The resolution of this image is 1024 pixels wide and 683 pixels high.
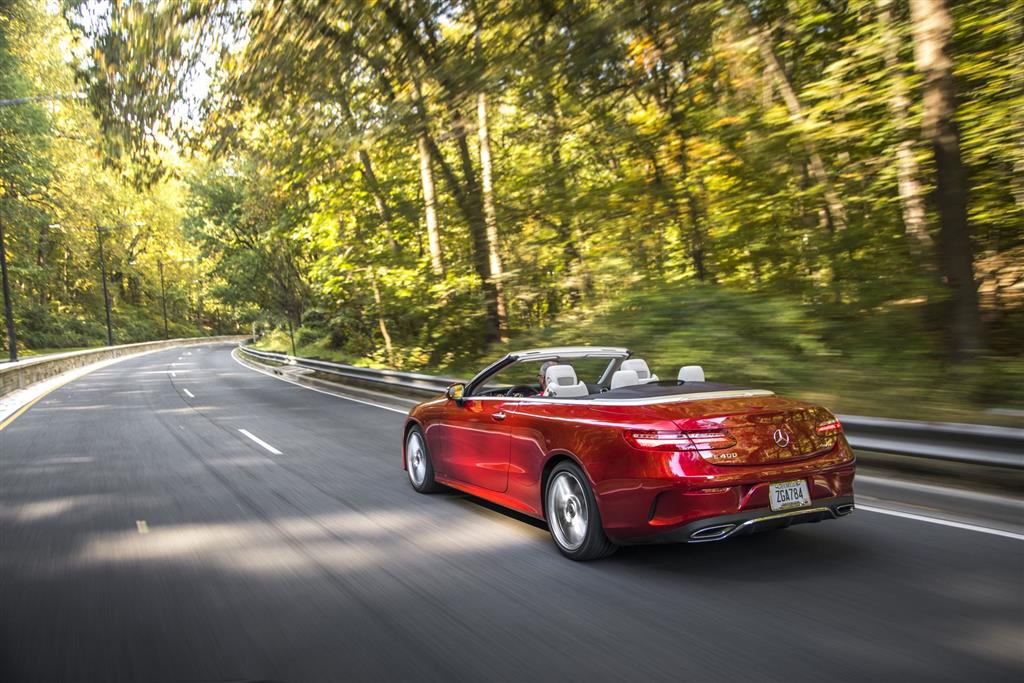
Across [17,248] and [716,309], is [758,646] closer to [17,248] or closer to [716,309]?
[716,309]

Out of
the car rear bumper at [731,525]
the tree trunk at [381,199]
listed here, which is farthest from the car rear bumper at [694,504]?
the tree trunk at [381,199]

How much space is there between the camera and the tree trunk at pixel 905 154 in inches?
413

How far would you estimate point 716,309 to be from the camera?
11.8m

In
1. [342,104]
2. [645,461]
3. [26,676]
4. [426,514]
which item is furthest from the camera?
[342,104]

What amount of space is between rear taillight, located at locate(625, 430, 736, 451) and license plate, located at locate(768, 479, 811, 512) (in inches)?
14.6

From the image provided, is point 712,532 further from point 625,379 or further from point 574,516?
point 625,379

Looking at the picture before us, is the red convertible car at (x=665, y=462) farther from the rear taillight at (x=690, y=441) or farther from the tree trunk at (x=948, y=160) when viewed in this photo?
the tree trunk at (x=948, y=160)

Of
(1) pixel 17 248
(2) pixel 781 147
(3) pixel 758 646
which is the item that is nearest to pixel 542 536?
(3) pixel 758 646

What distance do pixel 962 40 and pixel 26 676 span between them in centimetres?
1245

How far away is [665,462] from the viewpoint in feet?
14.7

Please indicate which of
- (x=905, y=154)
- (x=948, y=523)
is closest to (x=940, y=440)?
(x=948, y=523)

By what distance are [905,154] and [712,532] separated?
8568mm

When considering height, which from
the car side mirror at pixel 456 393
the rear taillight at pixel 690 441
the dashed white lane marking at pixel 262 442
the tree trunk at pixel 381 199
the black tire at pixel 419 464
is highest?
the tree trunk at pixel 381 199

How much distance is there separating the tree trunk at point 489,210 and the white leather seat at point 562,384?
36.0 ft
